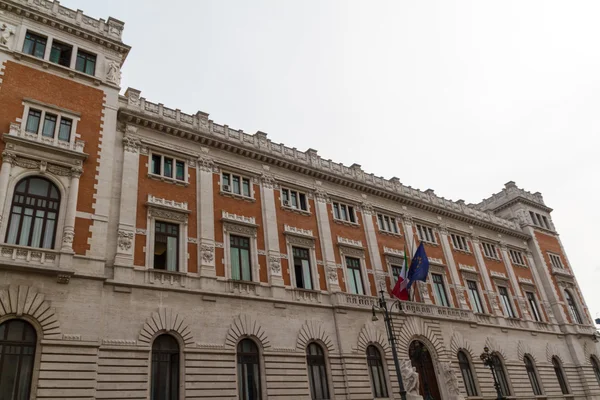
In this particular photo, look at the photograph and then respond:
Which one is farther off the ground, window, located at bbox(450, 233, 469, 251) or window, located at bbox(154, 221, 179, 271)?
window, located at bbox(450, 233, 469, 251)

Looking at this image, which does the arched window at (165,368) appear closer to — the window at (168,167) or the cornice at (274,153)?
the window at (168,167)

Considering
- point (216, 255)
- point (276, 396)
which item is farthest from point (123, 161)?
point (276, 396)

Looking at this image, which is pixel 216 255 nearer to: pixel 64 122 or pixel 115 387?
pixel 115 387

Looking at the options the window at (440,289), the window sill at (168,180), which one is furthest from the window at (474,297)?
the window sill at (168,180)

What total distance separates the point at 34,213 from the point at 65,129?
4496 mm

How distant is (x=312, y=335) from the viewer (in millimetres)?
24031

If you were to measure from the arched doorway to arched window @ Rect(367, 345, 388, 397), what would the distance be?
7.72 feet

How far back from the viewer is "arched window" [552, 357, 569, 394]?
36531 mm

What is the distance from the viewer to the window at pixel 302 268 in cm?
2591

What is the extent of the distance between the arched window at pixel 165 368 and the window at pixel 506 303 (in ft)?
90.8

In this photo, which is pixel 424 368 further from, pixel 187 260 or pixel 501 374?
pixel 187 260

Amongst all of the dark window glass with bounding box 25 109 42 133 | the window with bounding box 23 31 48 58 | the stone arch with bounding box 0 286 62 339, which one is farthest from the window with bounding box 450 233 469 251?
the window with bounding box 23 31 48 58

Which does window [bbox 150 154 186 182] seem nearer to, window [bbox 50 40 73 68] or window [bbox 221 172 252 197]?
window [bbox 221 172 252 197]

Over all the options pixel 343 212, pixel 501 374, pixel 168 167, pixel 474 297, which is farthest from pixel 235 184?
pixel 501 374
